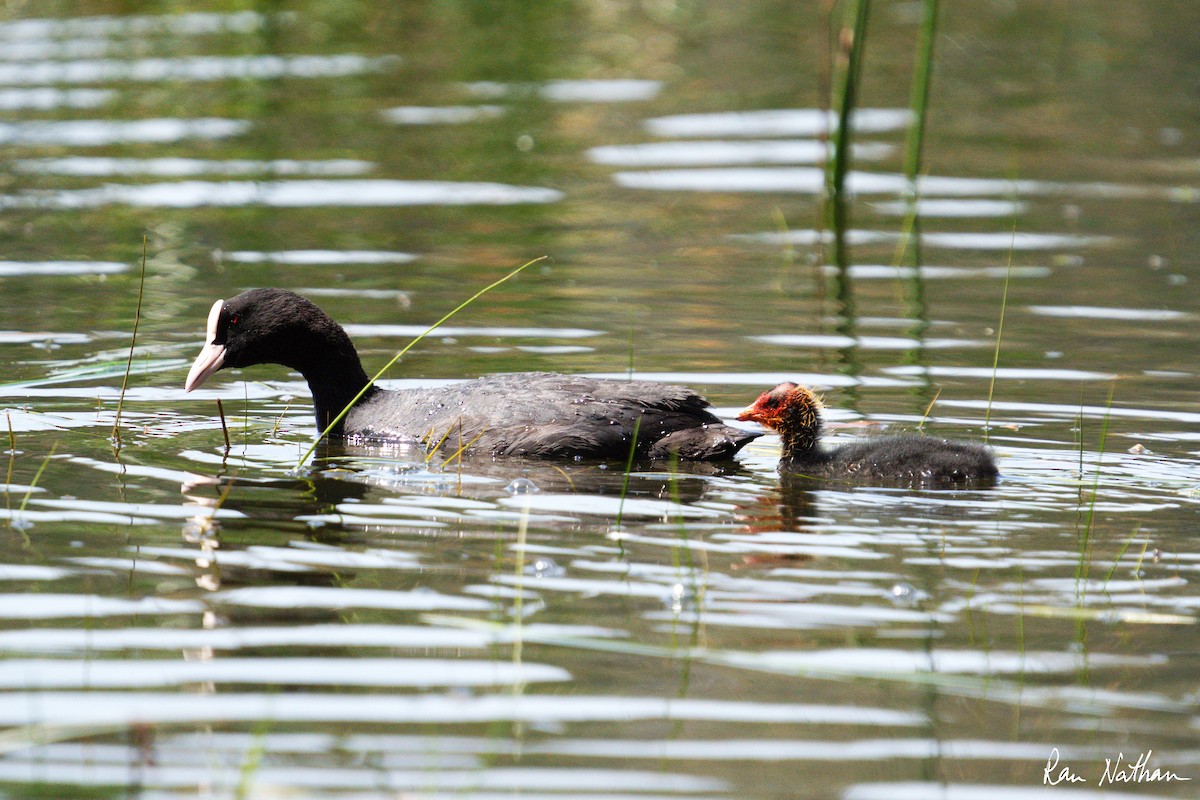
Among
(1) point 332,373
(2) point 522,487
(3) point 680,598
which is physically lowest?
(3) point 680,598

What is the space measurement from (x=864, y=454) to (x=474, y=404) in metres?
1.75

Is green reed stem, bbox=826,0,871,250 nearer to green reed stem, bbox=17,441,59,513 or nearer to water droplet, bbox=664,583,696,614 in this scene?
green reed stem, bbox=17,441,59,513

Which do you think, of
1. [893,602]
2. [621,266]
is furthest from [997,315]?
[893,602]

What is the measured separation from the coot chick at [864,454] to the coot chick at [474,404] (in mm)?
198

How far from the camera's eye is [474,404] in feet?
24.4

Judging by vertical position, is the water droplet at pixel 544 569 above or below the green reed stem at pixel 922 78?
below

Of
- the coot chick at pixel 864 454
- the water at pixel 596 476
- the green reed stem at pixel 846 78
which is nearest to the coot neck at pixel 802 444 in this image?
the coot chick at pixel 864 454

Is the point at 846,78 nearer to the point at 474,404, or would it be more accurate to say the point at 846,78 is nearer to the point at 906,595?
the point at 474,404

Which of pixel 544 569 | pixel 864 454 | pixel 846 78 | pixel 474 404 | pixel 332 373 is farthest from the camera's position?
pixel 846 78

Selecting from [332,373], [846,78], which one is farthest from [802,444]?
[846,78]

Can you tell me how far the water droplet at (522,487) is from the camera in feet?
21.8

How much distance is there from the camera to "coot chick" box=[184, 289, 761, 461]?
721 centimetres

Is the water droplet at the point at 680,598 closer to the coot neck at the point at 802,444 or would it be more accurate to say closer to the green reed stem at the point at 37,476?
the coot neck at the point at 802,444

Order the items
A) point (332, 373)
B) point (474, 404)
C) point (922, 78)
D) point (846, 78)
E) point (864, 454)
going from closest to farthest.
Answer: point (864, 454), point (474, 404), point (332, 373), point (922, 78), point (846, 78)
